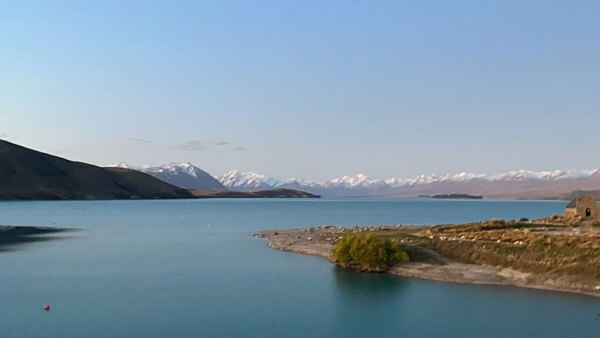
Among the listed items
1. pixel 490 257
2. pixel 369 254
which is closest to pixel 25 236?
pixel 369 254

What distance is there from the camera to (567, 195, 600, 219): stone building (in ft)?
296

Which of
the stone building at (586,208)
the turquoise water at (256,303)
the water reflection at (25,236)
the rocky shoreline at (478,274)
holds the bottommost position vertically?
the turquoise water at (256,303)

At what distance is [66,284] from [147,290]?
31.1 ft

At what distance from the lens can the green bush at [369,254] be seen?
61.4 meters

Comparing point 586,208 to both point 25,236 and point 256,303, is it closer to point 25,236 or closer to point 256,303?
point 256,303

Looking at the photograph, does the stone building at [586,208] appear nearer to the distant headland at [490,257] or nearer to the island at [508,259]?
the distant headland at [490,257]

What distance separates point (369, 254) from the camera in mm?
61906

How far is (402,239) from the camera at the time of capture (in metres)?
74.4

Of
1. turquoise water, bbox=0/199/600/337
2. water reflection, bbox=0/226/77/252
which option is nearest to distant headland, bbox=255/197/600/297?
turquoise water, bbox=0/199/600/337

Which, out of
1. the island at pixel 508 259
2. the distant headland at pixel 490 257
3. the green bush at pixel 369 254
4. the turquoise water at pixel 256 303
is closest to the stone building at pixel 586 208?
the distant headland at pixel 490 257

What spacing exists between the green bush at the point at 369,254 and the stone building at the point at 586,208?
43.7 meters

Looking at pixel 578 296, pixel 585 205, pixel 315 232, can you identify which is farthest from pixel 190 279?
pixel 585 205

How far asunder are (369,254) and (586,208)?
49558 mm

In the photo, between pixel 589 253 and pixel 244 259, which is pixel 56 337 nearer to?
pixel 244 259
